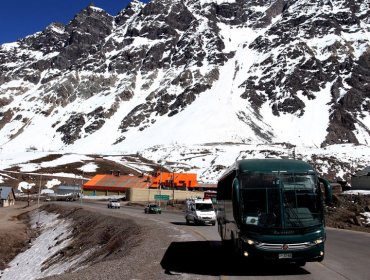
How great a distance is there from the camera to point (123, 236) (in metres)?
30.5

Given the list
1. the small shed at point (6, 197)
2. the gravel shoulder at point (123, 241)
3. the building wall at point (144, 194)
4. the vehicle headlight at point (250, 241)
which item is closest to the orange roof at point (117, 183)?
the building wall at point (144, 194)

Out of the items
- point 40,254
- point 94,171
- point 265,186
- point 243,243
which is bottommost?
point 40,254

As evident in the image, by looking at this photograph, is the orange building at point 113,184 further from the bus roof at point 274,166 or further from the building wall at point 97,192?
the bus roof at point 274,166

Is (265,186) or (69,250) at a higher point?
(265,186)

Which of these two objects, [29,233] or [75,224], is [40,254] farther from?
[29,233]

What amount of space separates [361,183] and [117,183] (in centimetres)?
7509

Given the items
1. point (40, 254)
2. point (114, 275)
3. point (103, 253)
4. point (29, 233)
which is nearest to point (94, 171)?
point (29, 233)

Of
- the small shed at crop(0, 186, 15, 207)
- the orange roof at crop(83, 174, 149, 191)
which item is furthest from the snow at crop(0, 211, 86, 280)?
the orange roof at crop(83, 174, 149, 191)

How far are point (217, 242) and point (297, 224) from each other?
10941 millimetres

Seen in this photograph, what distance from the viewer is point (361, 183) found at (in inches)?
2502

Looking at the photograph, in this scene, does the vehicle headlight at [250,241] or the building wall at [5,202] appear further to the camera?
the building wall at [5,202]

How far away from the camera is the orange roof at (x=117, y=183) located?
12250cm

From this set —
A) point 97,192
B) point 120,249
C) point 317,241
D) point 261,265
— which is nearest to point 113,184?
point 97,192

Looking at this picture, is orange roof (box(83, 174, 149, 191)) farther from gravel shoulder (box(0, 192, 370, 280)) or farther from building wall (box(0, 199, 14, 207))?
gravel shoulder (box(0, 192, 370, 280))
